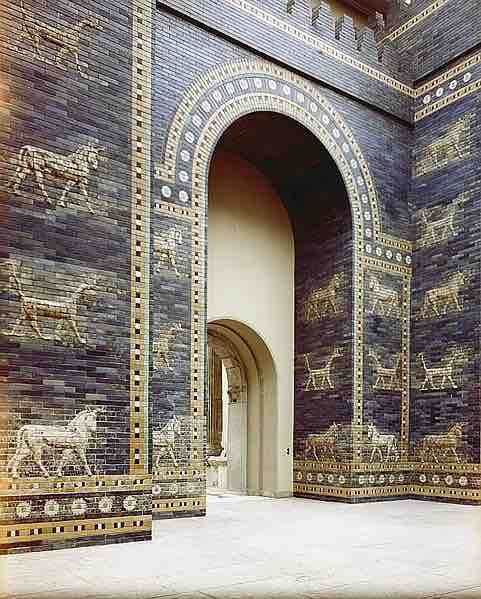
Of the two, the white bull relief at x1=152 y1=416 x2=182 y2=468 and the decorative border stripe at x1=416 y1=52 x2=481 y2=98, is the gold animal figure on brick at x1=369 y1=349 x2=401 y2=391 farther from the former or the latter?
the decorative border stripe at x1=416 y1=52 x2=481 y2=98

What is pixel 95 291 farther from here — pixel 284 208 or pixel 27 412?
pixel 284 208

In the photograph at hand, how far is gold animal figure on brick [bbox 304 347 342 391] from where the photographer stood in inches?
467

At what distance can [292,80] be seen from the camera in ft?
37.3

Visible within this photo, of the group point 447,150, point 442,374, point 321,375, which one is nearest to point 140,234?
point 321,375

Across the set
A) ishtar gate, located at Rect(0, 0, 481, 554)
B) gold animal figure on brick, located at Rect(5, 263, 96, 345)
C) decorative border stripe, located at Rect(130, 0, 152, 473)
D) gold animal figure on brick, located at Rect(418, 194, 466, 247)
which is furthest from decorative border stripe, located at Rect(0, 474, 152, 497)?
gold animal figure on brick, located at Rect(418, 194, 466, 247)

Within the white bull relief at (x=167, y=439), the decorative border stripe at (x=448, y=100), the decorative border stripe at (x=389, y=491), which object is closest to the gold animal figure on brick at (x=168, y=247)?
the white bull relief at (x=167, y=439)

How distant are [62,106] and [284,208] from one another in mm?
6539

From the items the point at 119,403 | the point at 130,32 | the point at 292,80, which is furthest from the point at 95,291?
the point at 292,80

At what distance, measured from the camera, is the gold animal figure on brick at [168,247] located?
9320mm

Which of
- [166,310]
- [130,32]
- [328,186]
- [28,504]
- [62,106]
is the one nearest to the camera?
[28,504]

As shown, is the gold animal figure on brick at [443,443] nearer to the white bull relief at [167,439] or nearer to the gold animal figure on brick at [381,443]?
the gold animal figure on brick at [381,443]

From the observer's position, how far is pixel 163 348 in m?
9.23

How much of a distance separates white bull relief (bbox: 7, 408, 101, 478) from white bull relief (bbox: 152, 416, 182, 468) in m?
2.12

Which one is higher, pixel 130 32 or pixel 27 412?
pixel 130 32
